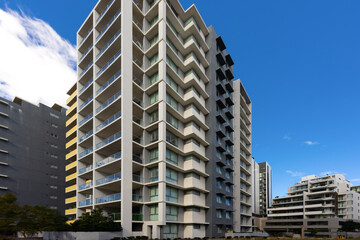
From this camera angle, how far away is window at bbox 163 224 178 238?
36.5 meters

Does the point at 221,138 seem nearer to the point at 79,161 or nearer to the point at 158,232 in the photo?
the point at 158,232

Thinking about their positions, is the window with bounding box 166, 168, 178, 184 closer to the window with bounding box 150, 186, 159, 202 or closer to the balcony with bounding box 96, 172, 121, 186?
the window with bounding box 150, 186, 159, 202

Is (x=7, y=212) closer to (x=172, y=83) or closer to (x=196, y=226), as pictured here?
(x=196, y=226)

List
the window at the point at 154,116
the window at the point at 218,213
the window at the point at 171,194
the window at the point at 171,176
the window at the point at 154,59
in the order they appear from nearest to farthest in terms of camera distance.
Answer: the window at the point at 171,194 → the window at the point at 171,176 → the window at the point at 154,116 → the window at the point at 154,59 → the window at the point at 218,213

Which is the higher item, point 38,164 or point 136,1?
point 136,1

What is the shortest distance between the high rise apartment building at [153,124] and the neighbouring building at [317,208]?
65837 millimetres

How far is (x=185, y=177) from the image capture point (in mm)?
42875

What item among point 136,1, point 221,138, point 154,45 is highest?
point 136,1

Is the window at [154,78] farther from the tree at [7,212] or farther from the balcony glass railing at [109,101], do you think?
the tree at [7,212]

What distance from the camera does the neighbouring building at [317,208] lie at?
98394mm

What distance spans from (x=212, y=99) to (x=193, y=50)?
10706mm

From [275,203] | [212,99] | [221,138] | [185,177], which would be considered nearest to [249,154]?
[221,138]

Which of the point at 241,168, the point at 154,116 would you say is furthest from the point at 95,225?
the point at 241,168

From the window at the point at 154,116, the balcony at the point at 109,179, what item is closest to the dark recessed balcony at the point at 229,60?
the window at the point at 154,116
